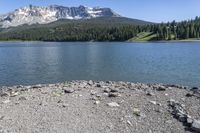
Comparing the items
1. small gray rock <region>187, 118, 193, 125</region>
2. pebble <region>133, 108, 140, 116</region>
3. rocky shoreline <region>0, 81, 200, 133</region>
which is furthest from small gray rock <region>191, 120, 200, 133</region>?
pebble <region>133, 108, 140, 116</region>

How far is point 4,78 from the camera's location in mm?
55406

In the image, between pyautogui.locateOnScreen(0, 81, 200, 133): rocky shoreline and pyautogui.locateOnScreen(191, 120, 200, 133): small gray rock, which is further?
pyautogui.locateOnScreen(0, 81, 200, 133): rocky shoreline

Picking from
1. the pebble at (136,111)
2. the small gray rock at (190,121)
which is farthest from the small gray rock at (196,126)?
the pebble at (136,111)

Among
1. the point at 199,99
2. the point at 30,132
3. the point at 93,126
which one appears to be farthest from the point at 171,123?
the point at 30,132

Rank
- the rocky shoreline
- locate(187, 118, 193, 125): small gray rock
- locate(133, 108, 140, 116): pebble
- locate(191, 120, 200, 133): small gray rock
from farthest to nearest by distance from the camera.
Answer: locate(133, 108, 140, 116): pebble, locate(187, 118, 193, 125): small gray rock, the rocky shoreline, locate(191, 120, 200, 133): small gray rock

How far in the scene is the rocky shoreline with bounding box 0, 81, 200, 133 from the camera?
62.1 ft

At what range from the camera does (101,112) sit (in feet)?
70.6

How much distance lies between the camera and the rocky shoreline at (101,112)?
18922 mm

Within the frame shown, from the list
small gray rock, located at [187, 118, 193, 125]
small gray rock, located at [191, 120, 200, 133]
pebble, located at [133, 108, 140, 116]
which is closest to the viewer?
small gray rock, located at [191, 120, 200, 133]

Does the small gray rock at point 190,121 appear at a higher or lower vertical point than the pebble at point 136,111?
lower

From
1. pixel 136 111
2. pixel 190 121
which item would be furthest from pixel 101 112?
pixel 190 121

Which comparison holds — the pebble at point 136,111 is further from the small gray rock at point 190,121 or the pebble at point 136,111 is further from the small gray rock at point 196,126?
the small gray rock at point 196,126

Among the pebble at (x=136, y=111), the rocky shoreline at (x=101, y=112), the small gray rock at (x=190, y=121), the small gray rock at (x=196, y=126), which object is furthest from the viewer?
the pebble at (x=136, y=111)

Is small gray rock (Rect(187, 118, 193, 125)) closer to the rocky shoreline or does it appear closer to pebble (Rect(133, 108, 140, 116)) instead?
the rocky shoreline
